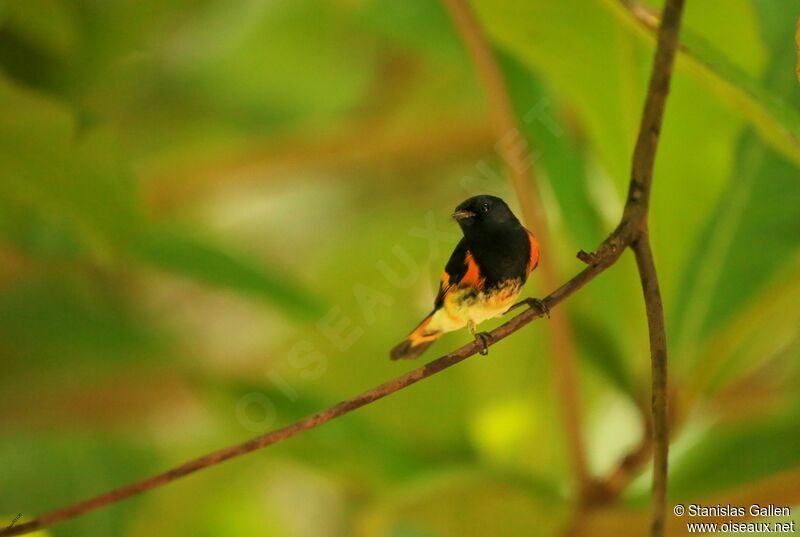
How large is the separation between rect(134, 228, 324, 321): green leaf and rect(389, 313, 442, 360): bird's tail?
31 cm

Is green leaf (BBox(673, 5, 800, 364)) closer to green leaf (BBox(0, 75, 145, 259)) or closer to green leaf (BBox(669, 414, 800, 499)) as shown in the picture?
green leaf (BBox(669, 414, 800, 499))

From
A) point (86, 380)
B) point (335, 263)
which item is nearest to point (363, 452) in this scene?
point (335, 263)

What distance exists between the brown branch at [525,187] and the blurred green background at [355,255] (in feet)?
0.07

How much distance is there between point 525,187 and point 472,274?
0.49 ft

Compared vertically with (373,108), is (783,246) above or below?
below

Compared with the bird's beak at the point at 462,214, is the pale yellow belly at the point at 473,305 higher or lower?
A: lower

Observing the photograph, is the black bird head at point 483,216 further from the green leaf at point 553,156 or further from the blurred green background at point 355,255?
the green leaf at point 553,156

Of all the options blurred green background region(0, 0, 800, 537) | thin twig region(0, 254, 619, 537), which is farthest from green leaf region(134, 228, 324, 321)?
thin twig region(0, 254, 619, 537)

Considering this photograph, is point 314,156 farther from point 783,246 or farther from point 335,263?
point 783,246

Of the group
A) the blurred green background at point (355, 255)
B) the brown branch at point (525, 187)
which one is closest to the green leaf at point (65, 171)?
the blurred green background at point (355, 255)

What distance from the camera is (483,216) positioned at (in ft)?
1.16

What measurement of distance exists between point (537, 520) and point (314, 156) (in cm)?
60

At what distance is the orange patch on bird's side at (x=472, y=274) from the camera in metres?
0.36

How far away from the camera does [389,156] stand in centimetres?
110
